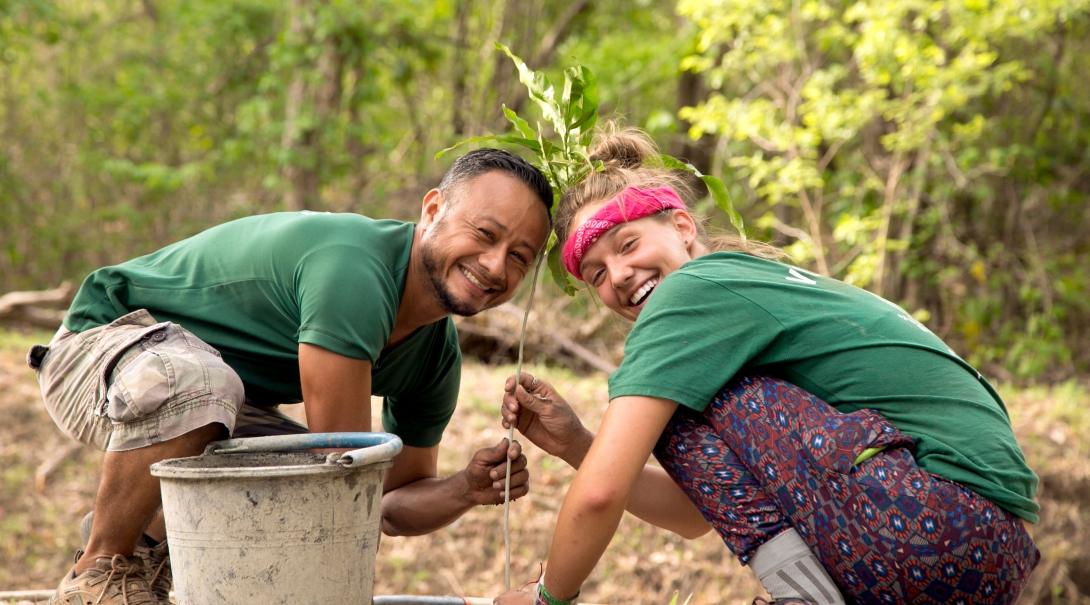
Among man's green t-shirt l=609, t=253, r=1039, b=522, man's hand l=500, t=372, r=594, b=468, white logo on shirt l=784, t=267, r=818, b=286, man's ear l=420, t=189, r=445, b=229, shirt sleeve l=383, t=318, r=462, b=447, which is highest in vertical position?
man's ear l=420, t=189, r=445, b=229

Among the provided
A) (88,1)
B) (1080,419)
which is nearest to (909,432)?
(1080,419)

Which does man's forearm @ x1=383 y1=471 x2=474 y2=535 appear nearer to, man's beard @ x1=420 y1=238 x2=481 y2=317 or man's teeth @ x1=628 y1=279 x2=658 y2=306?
man's beard @ x1=420 y1=238 x2=481 y2=317

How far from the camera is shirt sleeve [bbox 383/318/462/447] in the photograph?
3127 millimetres

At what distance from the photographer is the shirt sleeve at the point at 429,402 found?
3.13m

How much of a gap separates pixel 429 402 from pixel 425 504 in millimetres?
323

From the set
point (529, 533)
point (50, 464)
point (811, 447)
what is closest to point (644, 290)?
point (811, 447)

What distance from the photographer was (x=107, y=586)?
2.43 metres

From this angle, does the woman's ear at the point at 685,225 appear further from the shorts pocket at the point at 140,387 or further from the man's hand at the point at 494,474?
the shorts pocket at the point at 140,387

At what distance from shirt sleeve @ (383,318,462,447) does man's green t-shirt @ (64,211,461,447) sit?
0.13 meters

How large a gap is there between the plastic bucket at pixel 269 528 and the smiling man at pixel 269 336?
0.25 meters

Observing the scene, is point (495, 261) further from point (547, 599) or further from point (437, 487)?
point (547, 599)

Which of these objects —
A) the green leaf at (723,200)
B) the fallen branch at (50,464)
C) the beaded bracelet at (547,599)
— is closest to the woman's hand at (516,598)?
the beaded bracelet at (547,599)

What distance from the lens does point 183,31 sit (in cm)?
1091

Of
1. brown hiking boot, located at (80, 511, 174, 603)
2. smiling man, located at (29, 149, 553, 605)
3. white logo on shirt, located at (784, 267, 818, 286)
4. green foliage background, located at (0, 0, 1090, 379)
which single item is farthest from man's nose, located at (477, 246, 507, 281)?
green foliage background, located at (0, 0, 1090, 379)
